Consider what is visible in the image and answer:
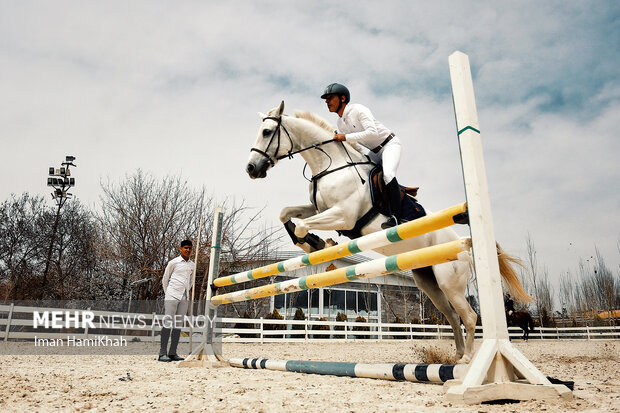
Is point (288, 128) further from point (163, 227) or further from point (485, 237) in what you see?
point (163, 227)

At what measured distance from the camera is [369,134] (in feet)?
10.8

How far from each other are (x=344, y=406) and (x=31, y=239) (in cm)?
2273

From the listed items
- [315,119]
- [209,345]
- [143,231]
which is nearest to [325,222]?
[315,119]

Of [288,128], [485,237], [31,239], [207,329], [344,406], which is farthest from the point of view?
[31,239]

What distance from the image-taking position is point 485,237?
6.08ft

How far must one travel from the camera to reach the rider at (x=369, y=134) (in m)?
3.24

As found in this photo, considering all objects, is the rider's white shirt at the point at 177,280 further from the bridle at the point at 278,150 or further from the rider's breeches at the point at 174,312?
the bridle at the point at 278,150

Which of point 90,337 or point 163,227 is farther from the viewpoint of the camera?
point 163,227

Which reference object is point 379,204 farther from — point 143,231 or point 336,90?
point 143,231

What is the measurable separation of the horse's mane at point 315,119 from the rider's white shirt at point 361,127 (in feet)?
0.35

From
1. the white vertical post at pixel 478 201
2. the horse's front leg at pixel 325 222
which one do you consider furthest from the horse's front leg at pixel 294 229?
the white vertical post at pixel 478 201

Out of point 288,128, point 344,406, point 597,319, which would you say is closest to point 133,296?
point 288,128

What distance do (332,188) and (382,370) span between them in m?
1.41

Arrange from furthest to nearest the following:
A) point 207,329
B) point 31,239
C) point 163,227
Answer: point 31,239 → point 163,227 → point 207,329
